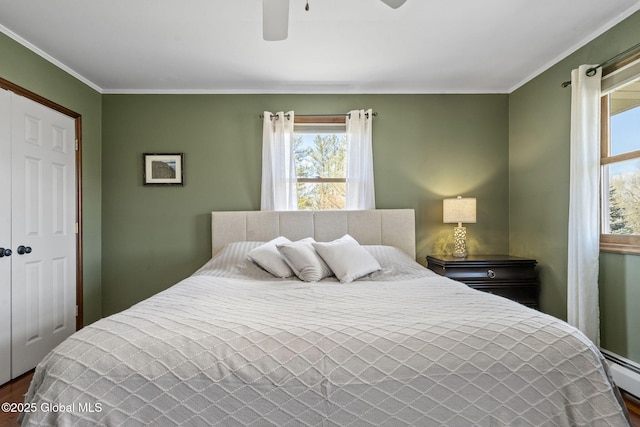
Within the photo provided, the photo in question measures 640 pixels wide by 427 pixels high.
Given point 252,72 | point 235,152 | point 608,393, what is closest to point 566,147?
point 608,393

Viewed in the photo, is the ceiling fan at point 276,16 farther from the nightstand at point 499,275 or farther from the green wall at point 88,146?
the nightstand at point 499,275

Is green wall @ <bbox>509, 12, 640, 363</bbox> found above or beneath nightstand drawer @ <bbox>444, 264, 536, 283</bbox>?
above

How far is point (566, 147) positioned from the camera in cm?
311

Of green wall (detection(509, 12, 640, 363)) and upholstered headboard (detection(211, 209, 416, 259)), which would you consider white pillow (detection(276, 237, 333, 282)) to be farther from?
green wall (detection(509, 12, 640, 363))

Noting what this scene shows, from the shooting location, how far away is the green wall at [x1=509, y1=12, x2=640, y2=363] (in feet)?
8.35

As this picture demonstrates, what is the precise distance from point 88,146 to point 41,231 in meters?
1.04

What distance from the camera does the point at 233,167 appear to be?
3.93 meters

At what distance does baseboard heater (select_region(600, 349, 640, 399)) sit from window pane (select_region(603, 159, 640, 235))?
2.85ft

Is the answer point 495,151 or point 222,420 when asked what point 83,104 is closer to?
point 222,420

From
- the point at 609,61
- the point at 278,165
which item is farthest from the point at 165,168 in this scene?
the point at 609,61

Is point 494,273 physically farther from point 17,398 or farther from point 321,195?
point 17,398

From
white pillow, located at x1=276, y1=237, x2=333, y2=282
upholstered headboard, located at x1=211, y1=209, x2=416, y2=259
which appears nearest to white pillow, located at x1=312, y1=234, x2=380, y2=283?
white pillow, located at x1=276, y1=237, x2=333, y2=282

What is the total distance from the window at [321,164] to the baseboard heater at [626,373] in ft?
8.38

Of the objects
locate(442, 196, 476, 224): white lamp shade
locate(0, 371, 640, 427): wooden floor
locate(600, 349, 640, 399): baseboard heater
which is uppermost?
locate(442, 196, 476, 224): white lamp shade
